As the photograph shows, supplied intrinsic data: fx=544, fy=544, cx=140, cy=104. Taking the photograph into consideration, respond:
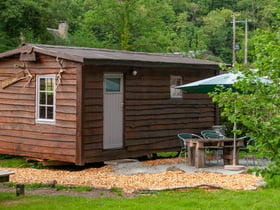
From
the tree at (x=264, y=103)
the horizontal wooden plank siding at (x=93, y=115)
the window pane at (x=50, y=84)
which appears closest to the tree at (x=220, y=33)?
the window pane at (x=50, y=84)

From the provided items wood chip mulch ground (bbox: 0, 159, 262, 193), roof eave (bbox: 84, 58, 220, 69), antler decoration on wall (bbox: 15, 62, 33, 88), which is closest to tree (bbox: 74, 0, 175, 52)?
roof eave (bbox: 84, 58, 220, 69)

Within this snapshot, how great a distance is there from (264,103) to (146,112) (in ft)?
32.4

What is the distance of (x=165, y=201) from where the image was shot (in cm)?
865

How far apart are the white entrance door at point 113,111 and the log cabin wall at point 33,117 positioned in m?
0.96

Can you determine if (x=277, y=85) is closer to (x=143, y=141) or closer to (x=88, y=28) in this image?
(x=143, y=141)

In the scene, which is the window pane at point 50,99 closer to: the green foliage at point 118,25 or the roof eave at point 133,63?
the roof eave at point 133,63

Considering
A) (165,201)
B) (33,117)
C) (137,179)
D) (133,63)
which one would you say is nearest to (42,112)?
(33,117)

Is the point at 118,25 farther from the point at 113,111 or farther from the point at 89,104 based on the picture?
the point at 89,104

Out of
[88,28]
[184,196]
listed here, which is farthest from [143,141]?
[88,28]

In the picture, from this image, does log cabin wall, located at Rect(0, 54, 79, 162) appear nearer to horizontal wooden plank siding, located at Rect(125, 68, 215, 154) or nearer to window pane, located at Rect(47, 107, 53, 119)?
window pane, located at Rect(47, 107, 53, 119)

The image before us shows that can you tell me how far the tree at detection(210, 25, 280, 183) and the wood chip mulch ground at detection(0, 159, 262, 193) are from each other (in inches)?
199

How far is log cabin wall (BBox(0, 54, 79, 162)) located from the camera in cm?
1302

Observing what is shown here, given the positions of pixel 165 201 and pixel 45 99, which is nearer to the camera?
pixel 165 201

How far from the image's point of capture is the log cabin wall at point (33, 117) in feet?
42.7
